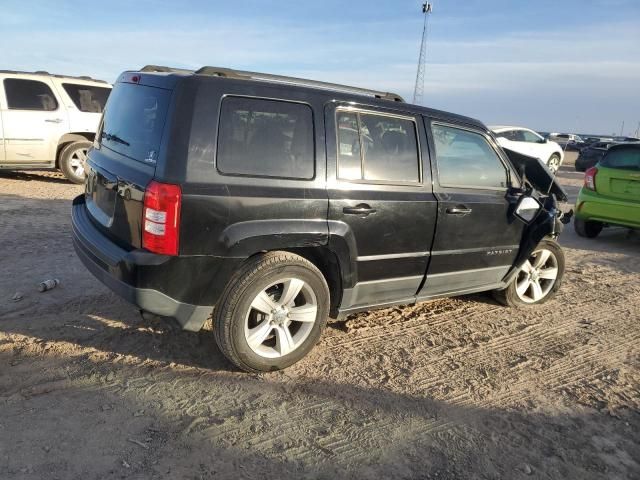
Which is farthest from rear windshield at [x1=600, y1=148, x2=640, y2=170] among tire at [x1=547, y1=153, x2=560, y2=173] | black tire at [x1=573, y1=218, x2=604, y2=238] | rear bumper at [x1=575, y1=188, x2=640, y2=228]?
tire at [x1=547, y1=153, x2=560, y2=173]

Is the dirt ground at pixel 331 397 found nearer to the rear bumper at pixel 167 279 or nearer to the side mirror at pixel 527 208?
the rear bumper at pixel 167 279

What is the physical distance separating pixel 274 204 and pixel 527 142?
16.5 m

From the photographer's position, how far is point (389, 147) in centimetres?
374

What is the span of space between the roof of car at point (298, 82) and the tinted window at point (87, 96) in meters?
6.97

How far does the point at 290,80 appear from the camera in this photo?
3525 mm

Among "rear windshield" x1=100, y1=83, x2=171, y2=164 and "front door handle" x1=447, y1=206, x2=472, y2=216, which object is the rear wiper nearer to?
"rear windshield" x1=100, y1=83, x2=171, y2=164

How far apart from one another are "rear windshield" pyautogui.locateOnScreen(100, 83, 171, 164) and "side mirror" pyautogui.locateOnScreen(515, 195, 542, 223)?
Answer: 3018 millimetres

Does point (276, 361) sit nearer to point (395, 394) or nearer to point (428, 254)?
point (395, 394)

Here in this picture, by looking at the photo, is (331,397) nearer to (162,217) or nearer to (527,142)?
A: (162,217)

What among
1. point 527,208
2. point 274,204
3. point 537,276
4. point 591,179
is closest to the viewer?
point 274,204

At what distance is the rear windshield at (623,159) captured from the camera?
7492 mm

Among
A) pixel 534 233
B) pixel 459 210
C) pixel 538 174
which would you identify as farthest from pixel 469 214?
pixel 538 174

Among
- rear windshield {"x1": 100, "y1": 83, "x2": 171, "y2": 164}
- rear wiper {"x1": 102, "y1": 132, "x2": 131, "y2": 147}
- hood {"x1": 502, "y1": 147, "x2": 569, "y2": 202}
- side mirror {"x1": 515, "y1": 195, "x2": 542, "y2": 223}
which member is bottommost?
side mirror {"x1": 515, "y1": 195, "x2": 542, "y2": 223}

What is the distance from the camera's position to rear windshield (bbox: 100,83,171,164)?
3.04 metres
